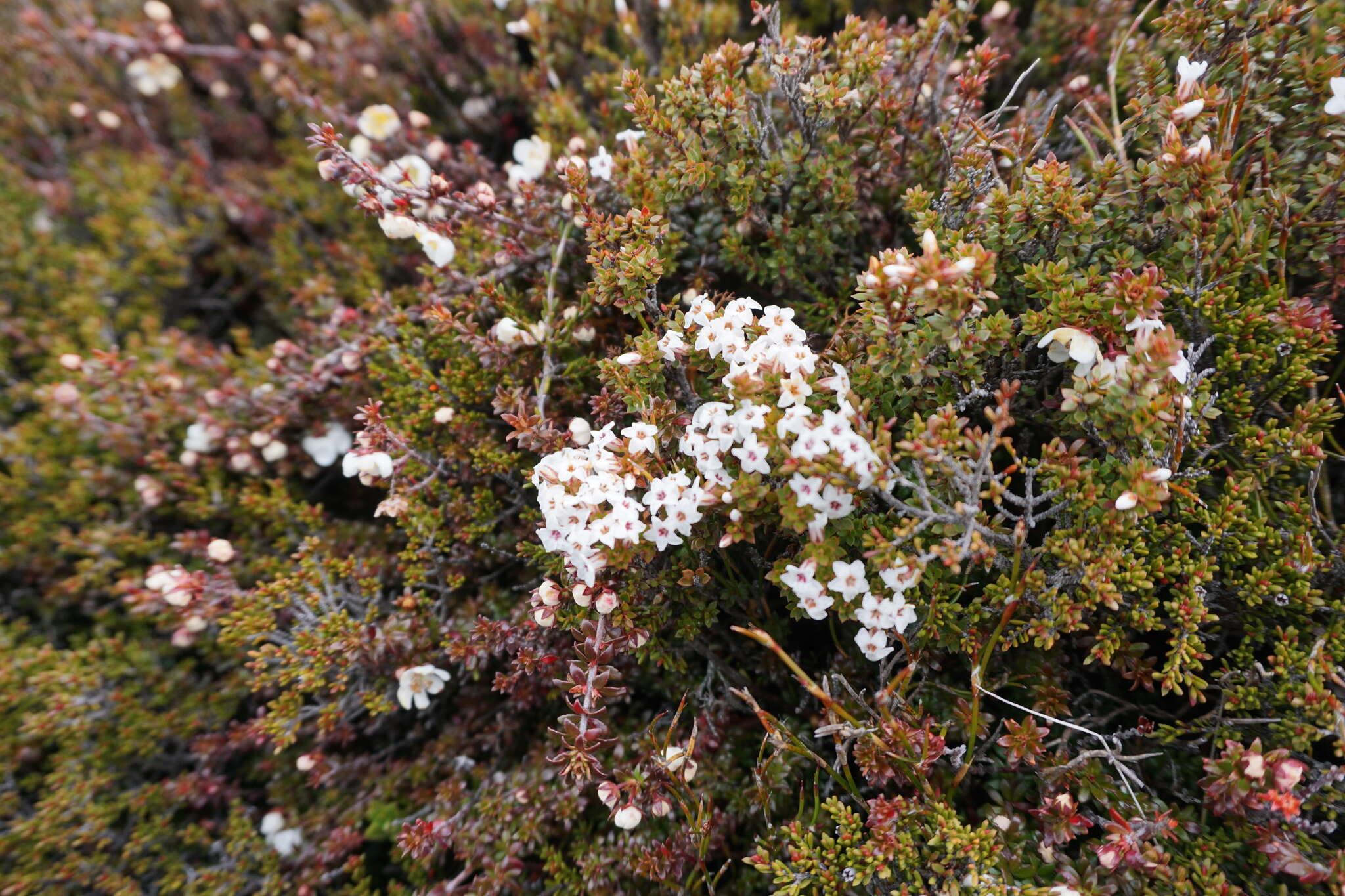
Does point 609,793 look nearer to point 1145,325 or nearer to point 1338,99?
point 1145,325

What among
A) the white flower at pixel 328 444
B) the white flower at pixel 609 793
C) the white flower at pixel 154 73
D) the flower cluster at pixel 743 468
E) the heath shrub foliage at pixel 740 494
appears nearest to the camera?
the flower cluster at pixel 743 468

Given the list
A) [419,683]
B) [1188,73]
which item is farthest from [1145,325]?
[419,683]

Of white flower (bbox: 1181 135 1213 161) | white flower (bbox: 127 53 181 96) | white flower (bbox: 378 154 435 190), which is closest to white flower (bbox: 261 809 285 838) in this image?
white flower (bbox: 378 154 435 190)

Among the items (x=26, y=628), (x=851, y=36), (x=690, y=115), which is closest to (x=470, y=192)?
(x=690, y=115)

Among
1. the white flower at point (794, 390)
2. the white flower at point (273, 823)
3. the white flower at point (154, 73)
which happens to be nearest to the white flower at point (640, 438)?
the white flower at point (794, 390)

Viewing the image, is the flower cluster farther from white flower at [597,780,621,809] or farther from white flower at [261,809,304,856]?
white flower at [261,809,304,856]

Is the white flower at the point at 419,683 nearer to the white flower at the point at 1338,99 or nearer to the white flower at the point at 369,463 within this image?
the white flower at the point at 369,463

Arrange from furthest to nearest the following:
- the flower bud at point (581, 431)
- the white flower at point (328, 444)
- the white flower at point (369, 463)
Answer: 1. the white flower at point (328, 444)
2. the white flower at point (369, 463)
3. the flower bud at point (581, 431)
